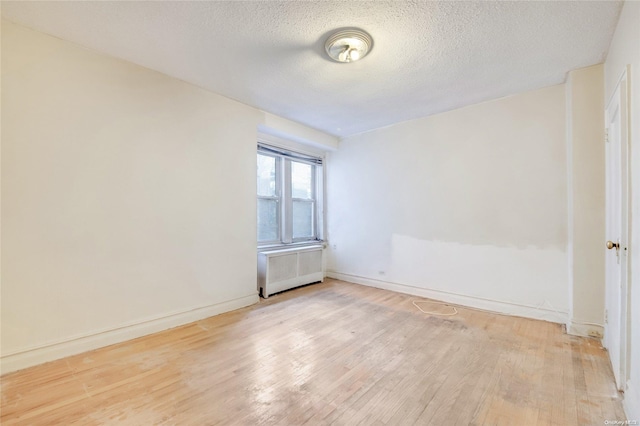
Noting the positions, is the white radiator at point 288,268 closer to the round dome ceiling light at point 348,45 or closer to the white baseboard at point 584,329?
the round dome ceiling light at point 348,45

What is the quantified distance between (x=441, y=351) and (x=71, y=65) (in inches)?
158

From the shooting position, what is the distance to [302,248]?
4.34 metres

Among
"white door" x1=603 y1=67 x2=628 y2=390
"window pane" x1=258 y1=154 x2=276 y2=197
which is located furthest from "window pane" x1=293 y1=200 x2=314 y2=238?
"white door" x1=603 y1=67 x2=628 y2=390

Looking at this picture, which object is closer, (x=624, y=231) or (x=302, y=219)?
(x=624, y=231)

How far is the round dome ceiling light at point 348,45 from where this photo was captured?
2035 millimetres

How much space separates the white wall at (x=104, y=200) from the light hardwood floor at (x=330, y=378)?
0.32 m

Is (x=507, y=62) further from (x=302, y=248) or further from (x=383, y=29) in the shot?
(x=302, y=248)

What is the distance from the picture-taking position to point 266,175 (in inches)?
170

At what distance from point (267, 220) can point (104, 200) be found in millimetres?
2262

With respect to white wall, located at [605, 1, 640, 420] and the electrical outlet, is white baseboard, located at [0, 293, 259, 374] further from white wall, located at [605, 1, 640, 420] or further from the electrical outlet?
the electrical outlet

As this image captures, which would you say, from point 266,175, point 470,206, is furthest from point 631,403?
point 266,175

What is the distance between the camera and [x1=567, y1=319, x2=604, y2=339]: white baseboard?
2439 mm

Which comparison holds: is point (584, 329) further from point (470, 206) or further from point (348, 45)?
point (348, 45)

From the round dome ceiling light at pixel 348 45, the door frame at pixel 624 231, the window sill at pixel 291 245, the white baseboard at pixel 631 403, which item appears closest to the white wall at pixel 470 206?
the window sill at pixel 291 245
